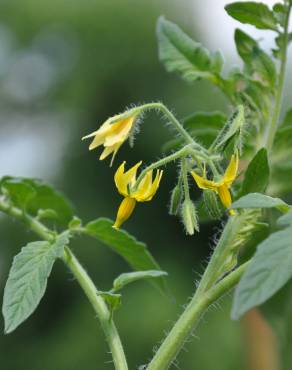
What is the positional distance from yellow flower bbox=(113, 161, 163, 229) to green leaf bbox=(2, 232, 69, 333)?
0.26ft

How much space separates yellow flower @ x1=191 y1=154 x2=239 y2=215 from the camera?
894 millimetres

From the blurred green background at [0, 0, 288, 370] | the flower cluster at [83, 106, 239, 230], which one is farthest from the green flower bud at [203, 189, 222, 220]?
the blurred green background at [0, 0, 288, 370]

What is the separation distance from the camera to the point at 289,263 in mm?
667

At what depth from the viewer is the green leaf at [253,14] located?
1.06 m

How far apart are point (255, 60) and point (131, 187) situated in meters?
0.32

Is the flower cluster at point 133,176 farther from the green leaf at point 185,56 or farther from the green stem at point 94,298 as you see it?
the green leaf at point 185,56

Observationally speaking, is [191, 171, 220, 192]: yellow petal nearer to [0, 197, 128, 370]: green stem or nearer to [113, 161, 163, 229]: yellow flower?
[113, 161, 163, 229]: yellow flower

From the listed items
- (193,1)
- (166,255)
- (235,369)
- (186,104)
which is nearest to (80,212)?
(166,255)

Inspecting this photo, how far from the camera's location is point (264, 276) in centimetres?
65

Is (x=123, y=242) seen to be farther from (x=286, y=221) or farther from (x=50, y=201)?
(x=286, y=221)

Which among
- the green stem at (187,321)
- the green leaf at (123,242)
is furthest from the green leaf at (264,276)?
the green leaf at (123,242)

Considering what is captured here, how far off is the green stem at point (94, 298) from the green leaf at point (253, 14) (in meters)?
0.37

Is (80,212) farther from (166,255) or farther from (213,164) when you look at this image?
(213,164)

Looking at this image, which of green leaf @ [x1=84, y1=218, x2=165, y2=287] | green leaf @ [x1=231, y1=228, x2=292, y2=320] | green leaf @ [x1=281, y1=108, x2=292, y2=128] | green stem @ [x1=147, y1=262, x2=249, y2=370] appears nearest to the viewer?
green leaf @ [x1=231, y1=228, x2=292, y2=320]
